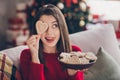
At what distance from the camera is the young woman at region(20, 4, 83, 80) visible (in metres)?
0.91

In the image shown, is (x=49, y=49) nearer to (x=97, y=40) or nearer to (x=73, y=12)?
(x=97, y=40)

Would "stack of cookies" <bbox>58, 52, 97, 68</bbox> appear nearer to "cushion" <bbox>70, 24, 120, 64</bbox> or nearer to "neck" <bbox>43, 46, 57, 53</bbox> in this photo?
"neck" <bbox>43, 46, 57, 53</bbox>

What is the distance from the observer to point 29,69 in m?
0.97

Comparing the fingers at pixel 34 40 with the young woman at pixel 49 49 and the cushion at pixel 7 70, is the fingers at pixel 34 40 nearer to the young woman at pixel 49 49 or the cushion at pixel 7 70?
the young woman at pixel 49 49

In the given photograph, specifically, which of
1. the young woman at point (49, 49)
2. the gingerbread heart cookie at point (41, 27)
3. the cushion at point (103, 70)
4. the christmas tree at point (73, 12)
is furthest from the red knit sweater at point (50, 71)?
the christmas tree at point (73, 12)

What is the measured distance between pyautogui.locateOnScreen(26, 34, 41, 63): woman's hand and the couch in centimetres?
20

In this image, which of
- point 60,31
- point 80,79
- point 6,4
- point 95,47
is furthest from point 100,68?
point 6,4

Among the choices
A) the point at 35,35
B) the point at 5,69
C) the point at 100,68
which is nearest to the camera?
the point at 35,35

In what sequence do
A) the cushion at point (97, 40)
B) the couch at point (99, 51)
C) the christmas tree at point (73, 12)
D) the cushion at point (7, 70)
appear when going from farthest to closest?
the christmas tree at point (73, 12) → the cushion at point (97, 40) → the couch at point (99, 51) → the cushion at point (7, 70)

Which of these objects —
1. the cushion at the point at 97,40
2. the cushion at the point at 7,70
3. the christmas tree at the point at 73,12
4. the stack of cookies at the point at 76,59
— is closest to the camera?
the stack of cookies at the point at 76,59

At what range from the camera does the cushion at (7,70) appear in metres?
1.02

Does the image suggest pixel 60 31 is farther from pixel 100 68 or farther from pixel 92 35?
pixel 92 35

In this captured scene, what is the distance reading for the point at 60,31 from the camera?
0.94m

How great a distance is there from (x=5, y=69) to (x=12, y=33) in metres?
1.81
